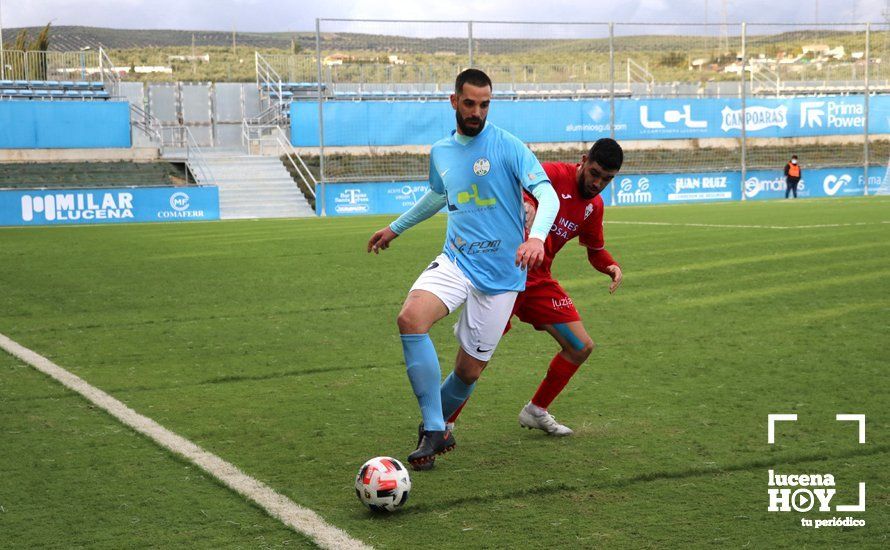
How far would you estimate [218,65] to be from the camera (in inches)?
2776

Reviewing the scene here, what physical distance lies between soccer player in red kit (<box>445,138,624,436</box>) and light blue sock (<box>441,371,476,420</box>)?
0.04 metres

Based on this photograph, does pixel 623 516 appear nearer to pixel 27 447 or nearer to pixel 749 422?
pixel 749 422

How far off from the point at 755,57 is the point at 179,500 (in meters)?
43.0

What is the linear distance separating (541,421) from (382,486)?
60.9 inches

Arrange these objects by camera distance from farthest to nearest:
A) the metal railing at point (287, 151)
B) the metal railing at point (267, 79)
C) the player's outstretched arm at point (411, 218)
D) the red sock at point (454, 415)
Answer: the metal railing at point (267, 79)
the metal railing at point (287, 151)
the player's outstretched arm at point (411, 218)
the red sock at point (454, 415)

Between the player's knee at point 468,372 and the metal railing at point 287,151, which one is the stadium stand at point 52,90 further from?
the player's knee at point 468,372

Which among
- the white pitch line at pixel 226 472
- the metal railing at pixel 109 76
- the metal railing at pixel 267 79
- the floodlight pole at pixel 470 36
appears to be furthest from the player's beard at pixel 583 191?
the metal railing at pixel 109 76

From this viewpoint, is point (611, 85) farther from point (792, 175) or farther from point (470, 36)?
point (792, 175)

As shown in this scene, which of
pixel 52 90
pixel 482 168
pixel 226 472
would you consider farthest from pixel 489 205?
pixel 52 90

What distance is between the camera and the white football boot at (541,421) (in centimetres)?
568

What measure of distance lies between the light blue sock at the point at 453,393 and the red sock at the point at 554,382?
426mm

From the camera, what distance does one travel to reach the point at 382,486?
14.3 feet

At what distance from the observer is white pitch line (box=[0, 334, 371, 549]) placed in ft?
13.5

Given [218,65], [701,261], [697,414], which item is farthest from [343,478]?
[218,65]
